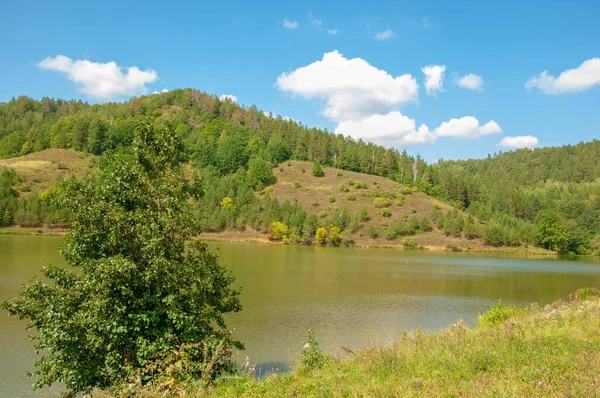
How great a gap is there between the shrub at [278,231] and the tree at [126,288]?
89254 millimetres

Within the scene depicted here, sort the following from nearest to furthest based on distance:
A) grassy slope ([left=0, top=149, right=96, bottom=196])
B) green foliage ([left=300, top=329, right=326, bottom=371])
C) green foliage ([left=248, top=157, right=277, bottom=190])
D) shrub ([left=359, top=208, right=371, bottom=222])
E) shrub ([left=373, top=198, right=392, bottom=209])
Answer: green foliage ([left=300, top=329, right=326, bottom=371]) < grassy slope ([left=0, top=149, right=96, bottom=196]) < shrub ([left=359, top=208, right=371, bottom=222]) < shrub ([left=373, top=198, right=392, bottom=209]) < green foliage ([left=248, top=157, right=277, bottom=190])

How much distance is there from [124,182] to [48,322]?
13.5ft

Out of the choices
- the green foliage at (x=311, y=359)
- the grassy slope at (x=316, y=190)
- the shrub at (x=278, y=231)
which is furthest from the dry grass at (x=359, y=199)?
the green foliage at (x=311, y=359)

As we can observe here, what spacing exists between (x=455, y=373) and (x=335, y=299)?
74.3 feet

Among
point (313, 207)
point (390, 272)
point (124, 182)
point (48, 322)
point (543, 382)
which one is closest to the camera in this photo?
point (543, 382)

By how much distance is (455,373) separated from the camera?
909 cm

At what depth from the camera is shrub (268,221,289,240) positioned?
102062 millimetres

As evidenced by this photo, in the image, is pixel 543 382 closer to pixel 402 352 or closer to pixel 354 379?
pixel 354 379

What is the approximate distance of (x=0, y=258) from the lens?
143 ft

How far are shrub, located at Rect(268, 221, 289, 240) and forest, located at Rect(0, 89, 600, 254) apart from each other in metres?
0.25

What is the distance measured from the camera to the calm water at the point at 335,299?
18219 mm

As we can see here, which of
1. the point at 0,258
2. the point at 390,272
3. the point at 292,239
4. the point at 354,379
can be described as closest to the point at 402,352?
the point at 354,379

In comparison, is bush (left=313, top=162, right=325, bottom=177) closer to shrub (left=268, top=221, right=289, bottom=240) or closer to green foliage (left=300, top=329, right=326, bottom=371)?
shrub (left=268, top=221, right=289, bottom=240)

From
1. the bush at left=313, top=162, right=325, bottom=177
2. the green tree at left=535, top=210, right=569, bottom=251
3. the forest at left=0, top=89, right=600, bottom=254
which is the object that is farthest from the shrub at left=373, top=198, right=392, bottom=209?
the green tree at left=535, top=210, right=569, bottom=251
